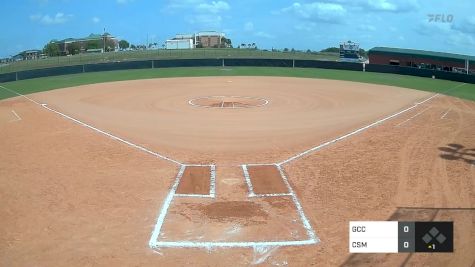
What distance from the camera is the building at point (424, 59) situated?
52.2 meters

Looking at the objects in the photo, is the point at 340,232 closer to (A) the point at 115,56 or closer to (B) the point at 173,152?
(B) the point at 173,152

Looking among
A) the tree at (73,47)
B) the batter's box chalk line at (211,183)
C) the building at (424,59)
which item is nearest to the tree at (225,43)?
the tree at (73,47)

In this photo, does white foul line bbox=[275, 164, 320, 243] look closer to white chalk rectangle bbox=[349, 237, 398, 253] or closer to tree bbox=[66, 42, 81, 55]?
white chalk rectangle bbox=[349, 237, 398, 253]

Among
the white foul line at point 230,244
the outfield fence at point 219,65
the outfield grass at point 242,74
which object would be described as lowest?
the white foul line at point 230,244

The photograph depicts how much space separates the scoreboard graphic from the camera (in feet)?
33.9

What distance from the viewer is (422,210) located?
12.9 metres

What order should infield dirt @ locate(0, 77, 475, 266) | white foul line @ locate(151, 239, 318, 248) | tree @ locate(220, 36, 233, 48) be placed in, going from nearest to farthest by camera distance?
infield dirt @ locate(0, 77, 475, 266) → white foul line @ locate(151, 239, 318, 248) → tree @ locate(220, 36, 233, 48)

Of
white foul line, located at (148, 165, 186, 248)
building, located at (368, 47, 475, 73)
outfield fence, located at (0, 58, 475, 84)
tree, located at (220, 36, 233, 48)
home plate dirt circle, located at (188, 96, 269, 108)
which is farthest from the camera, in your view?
tree, located at (220, 36, 233, 48)

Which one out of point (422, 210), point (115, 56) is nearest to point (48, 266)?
point (422, 210)

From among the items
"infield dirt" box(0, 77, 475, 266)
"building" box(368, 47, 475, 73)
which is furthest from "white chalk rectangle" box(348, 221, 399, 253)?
"building" box(368, 47, 475, 73)

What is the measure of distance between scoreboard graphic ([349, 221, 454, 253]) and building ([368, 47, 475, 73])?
144 feet

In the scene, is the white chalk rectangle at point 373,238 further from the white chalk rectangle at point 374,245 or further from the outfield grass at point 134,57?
the outfield grass at point 134,57

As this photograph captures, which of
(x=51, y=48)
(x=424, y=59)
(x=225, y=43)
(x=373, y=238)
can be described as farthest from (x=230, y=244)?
(x=225, y=43)

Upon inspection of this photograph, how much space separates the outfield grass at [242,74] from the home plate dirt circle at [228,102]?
1639cm
